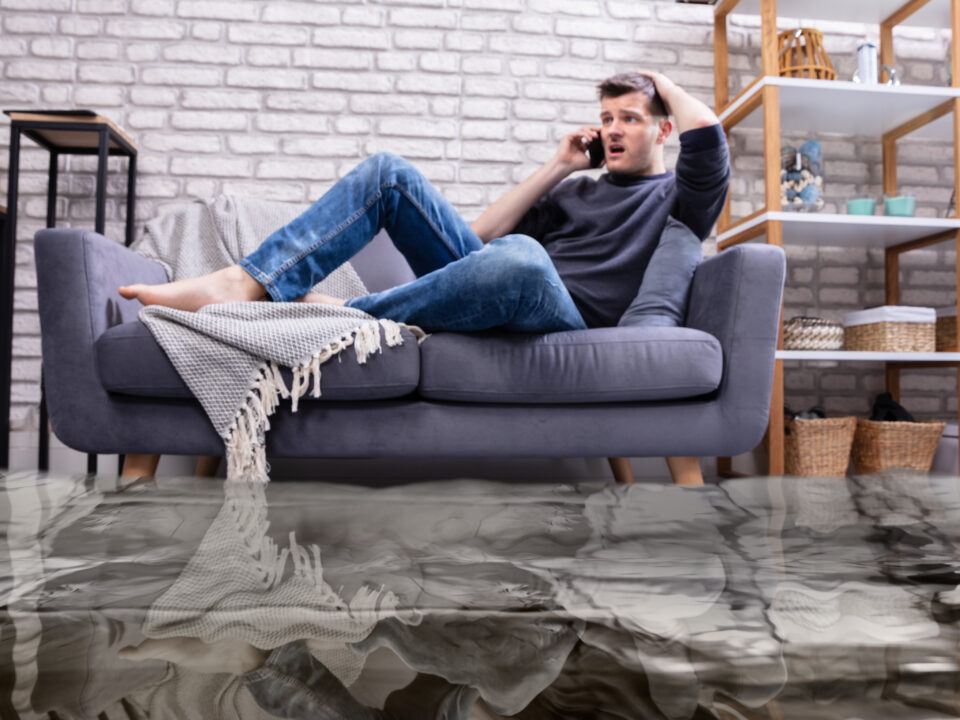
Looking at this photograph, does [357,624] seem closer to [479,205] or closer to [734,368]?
[734,368]

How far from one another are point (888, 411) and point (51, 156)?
10.6ft

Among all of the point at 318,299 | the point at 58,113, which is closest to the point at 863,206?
the point at 318,299

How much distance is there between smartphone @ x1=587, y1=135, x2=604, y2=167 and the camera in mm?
2006

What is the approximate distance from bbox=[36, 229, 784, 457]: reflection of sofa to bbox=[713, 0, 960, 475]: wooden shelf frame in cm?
76

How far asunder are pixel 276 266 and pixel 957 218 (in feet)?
7.84

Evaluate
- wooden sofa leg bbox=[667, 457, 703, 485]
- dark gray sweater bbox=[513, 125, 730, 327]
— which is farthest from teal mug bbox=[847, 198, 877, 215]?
wooden sofa leg bbox=[667, 457, 703, 485]

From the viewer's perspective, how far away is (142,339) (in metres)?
1.45

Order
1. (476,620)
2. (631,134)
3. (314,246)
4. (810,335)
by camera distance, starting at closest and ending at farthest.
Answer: (476,620)
(314,246)
(631,134)
(810,335)

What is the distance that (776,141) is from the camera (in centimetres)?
228

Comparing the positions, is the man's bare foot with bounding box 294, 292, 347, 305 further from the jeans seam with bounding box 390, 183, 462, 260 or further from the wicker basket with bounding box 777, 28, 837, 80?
the wicker basket with bounding box 777, 28, 837, 80

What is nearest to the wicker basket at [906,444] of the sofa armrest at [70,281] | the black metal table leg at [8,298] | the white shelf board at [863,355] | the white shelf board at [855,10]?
the white shelf board at [863,355]

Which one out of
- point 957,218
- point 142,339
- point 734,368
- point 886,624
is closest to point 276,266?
point 142,339

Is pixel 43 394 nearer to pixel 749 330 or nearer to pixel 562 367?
pixel 562 367

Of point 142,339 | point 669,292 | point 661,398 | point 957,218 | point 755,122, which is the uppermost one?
point 755,122
